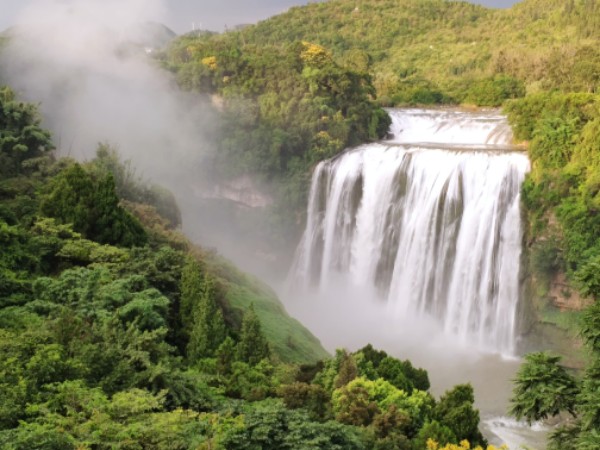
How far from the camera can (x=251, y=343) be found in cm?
1514

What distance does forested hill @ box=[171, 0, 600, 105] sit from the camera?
4459cm

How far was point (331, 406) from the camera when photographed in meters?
12.3

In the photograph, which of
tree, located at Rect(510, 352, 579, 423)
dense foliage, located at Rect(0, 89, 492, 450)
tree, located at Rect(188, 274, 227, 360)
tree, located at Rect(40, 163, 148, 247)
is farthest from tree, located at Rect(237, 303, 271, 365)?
tree, located at Rect(510, 352, 579, 423)

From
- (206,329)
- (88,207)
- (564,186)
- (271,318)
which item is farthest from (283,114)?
(206,329)

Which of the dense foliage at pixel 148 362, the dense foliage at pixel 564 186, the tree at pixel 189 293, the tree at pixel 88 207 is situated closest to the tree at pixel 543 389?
the dense foliage at pixel 148 362

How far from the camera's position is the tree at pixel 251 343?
14828mm

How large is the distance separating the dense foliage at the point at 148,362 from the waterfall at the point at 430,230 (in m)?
8.69

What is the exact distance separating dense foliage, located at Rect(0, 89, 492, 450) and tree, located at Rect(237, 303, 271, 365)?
33 millimetres

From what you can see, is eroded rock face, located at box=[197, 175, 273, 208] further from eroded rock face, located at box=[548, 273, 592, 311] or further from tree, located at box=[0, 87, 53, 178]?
eroded rock face, located at box=[548, 273, 592, 311]

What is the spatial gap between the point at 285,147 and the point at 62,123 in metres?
12.7

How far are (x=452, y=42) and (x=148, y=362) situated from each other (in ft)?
221

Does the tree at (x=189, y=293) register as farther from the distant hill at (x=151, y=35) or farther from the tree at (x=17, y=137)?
the distant hill at (x=151, y=35)

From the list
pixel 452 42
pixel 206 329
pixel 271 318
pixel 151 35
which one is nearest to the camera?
pixel 206 329

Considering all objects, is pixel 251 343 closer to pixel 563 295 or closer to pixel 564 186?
pixel 563 295
